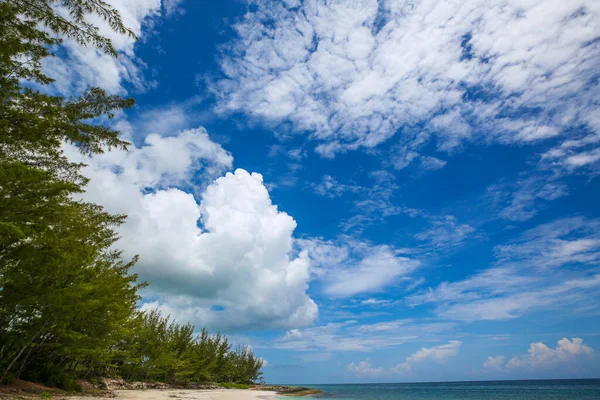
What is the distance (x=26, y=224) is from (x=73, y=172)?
3.38 meters

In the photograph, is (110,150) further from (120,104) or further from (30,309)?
(30,309)

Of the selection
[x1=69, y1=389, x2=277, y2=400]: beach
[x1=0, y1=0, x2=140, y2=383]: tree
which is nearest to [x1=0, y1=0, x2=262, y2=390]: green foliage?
[x1=0, y1=0, x2=140, y2=383]: tree

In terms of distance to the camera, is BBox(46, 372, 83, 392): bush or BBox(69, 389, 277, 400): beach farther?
BBox(69, 389, 277, 400): beach

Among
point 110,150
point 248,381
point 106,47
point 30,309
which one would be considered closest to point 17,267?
point 30,309

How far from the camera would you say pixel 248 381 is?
91.2m

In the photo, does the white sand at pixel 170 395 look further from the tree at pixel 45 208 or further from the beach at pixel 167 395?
the tree at pixel 45 208

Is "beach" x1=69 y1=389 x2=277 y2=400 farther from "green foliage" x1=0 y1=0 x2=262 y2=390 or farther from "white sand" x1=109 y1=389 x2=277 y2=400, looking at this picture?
"green foliage" x1=0 y1=0 x2=262 y2=390

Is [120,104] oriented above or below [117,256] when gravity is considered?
below

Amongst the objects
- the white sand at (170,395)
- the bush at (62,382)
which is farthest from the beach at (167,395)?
the bush at (62,382)

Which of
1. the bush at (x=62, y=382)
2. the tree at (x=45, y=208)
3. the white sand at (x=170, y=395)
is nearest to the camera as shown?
the tree at (x=45, y=208)

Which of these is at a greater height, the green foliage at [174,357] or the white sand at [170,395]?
the green foliage at [174,357]

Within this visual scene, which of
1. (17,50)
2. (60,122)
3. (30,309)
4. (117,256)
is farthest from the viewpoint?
(117,256)

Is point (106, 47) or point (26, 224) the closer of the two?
point (106, 47)

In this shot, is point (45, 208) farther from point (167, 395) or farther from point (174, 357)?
point (174, 357)
